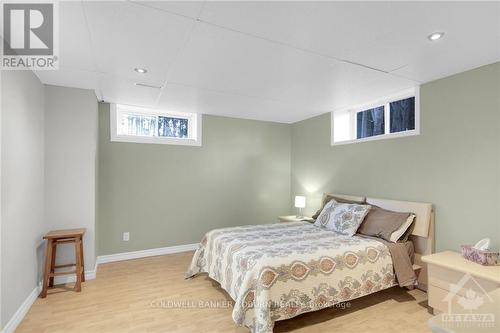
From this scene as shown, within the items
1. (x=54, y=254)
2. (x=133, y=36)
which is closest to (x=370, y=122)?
(x=133, y=36)

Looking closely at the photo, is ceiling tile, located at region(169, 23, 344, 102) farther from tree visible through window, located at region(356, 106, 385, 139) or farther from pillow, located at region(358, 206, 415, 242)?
pillow, located at region(358, 206, 415, 242)

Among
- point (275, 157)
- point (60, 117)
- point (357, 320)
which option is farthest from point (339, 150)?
point (60, 117)

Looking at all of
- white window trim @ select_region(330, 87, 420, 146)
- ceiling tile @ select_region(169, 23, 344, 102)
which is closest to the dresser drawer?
white window trim @ select_region(330, 87, 420, 146)

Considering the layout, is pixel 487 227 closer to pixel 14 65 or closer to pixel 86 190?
pixel 86 190

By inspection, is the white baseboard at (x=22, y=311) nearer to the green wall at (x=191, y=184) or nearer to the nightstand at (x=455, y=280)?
the green wall at (x=191, y=184)

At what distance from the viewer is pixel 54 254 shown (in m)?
2.90

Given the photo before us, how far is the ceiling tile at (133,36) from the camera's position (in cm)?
169

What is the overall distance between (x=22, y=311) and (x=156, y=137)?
104 inches

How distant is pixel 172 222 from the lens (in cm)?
420

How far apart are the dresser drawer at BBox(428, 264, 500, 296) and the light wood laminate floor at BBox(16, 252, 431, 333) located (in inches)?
13.5

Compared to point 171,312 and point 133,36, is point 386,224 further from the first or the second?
point 133,36

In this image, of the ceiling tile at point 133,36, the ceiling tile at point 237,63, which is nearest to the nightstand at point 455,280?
the ceiling tile at point 237,63

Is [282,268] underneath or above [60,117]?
underneath

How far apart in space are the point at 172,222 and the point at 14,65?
2.83 meters
